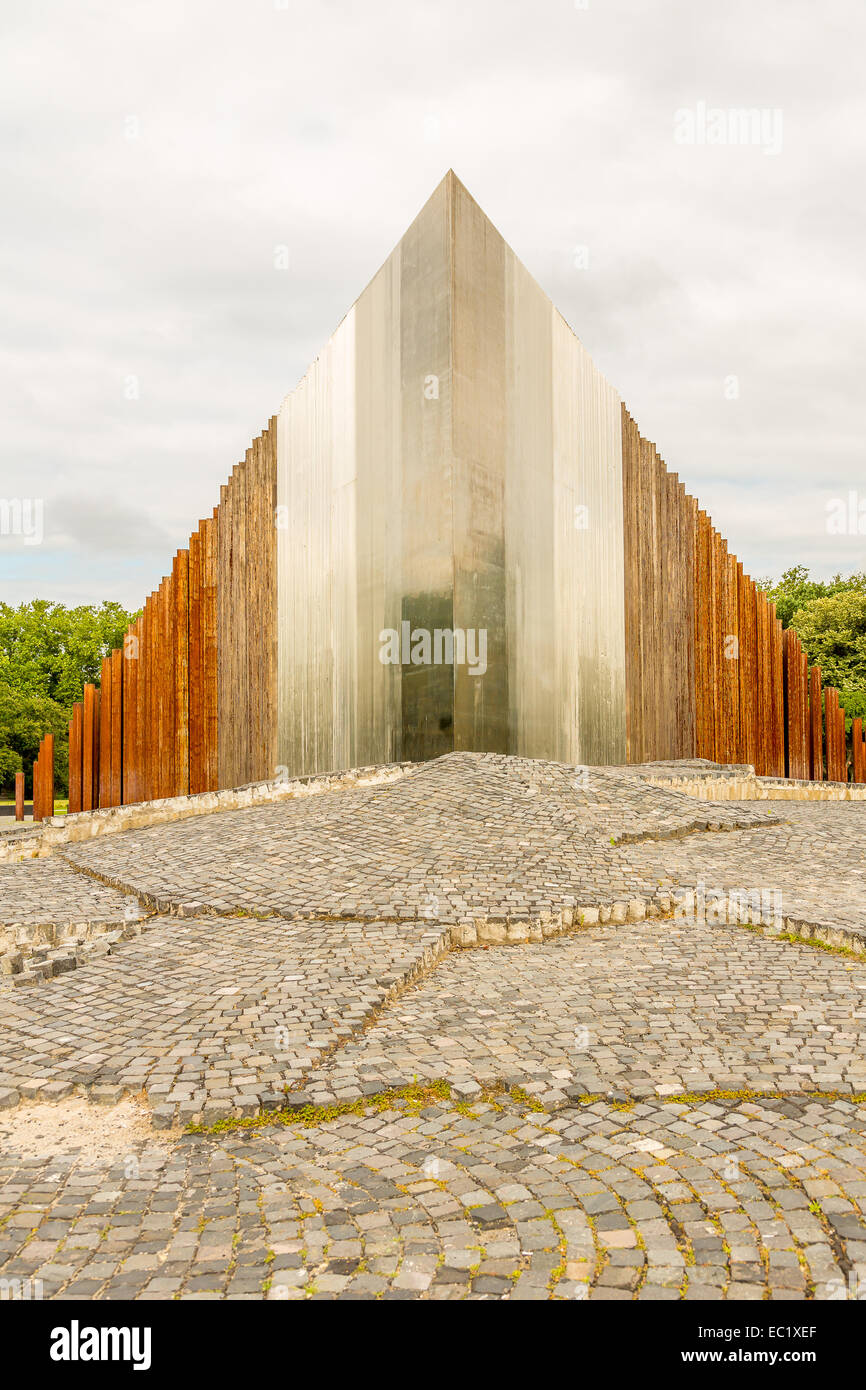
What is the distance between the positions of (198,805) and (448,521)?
4996 millimetres

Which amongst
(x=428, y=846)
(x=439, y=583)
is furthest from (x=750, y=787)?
(x=428, y=846)

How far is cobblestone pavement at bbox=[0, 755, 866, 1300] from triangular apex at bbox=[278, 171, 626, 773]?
5.39 meters

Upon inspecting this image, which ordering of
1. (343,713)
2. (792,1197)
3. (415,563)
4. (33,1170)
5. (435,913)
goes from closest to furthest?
A: (792,1197) < (33,1170) < (435,913) < (415,563) < (343,713)

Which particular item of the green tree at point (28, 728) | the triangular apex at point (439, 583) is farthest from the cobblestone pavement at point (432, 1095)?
the green tree at point (28, 728)

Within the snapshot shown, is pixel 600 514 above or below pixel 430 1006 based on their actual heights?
above

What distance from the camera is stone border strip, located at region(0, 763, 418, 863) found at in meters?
11.3

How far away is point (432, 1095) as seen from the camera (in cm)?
360

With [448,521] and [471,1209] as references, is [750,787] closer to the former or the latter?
[448,521]

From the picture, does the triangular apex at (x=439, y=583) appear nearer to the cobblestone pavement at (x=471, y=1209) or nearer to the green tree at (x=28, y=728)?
the cobblestone pavement at (x=471, y=1209)

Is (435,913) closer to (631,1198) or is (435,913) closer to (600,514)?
(631,1198)

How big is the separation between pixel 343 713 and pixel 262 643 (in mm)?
2495

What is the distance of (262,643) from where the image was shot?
1522cm

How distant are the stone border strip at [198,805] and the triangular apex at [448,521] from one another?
3.25 feet
